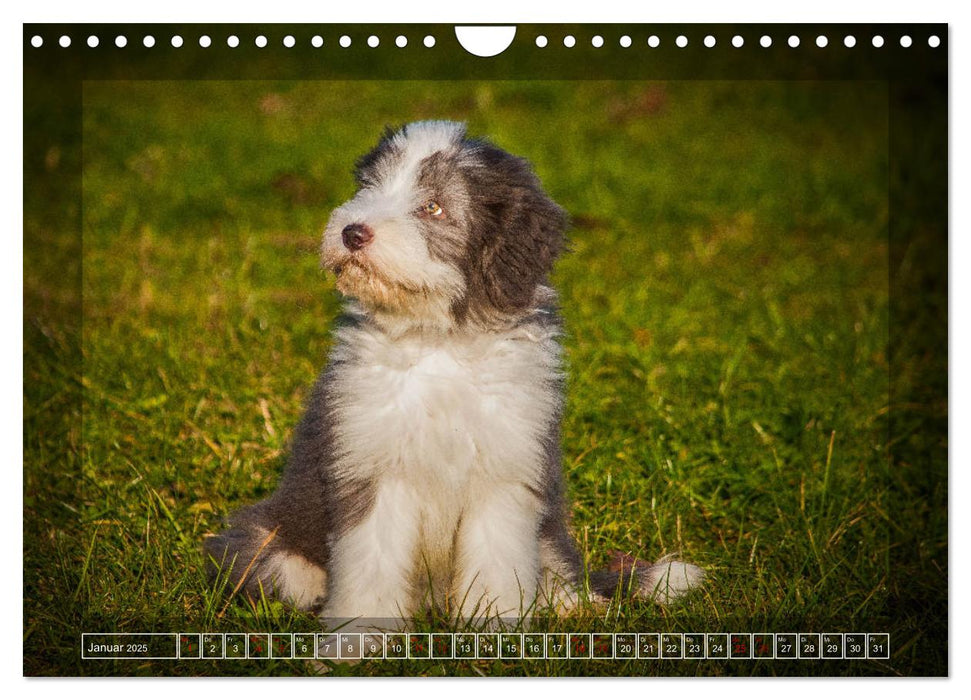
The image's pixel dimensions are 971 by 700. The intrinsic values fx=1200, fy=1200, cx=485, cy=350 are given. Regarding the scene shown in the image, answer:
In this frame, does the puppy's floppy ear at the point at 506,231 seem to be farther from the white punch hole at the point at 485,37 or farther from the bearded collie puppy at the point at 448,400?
the white punch hole at the point at 485,37

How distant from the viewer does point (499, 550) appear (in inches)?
159

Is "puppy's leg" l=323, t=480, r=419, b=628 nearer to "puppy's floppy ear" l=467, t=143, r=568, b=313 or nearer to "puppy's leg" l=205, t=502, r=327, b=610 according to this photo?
"puppy's leg" l=205, t=502, r=327, b=610

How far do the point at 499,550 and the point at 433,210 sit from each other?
1.16 m

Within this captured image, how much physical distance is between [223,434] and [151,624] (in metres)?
1.72

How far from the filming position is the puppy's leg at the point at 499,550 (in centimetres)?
404

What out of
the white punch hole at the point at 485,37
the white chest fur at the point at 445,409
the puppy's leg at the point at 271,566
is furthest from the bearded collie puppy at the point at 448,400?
the white punch hole at the point at 485,37

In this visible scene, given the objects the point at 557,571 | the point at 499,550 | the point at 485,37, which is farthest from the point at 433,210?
the point at 557,571

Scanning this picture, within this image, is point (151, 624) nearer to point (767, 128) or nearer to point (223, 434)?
point (223, 434)

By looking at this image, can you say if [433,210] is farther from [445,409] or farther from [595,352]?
[595,352]

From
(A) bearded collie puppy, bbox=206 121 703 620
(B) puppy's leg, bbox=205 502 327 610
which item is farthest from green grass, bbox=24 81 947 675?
(A) bearded collie puppy, bbox=206 121 703 620

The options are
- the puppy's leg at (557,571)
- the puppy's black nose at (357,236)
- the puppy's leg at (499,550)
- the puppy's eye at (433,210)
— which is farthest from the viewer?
the puppy's leg at (557,571)

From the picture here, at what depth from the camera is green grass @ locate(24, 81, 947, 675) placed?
4.34 m

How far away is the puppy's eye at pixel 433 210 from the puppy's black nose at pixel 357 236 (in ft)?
0.90

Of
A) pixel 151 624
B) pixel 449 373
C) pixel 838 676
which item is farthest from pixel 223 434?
pixel 838 676
